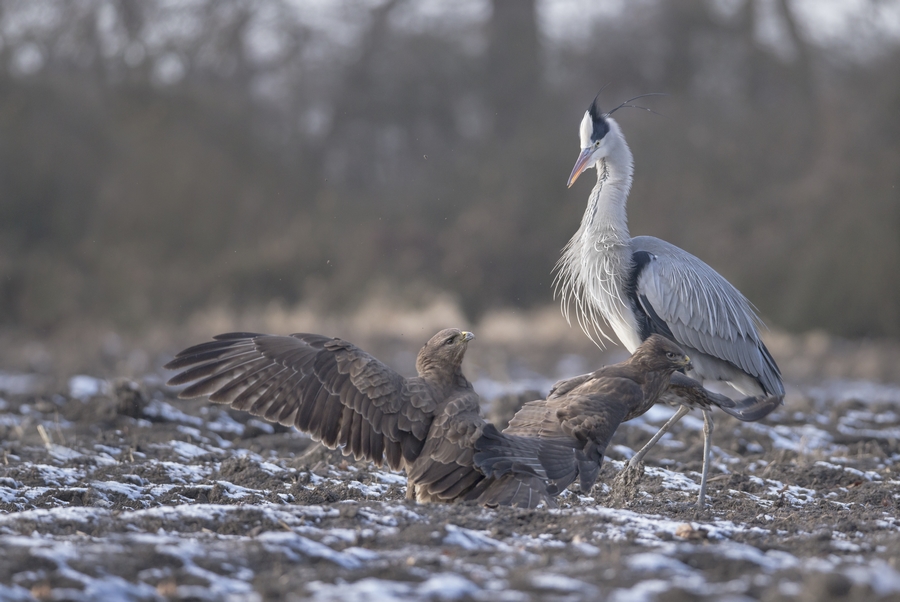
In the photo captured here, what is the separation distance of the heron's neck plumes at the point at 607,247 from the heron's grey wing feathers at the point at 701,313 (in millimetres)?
199

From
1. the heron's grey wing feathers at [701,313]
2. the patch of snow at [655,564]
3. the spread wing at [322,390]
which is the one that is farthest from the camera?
the heron's grey wing feathers at [701,313]

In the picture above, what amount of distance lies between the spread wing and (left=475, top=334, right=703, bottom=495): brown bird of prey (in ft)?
1.74

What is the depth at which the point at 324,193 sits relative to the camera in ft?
77.8

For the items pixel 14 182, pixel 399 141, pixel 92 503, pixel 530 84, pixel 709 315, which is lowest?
pixel 92 503

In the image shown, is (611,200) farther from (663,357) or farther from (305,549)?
(305,549)

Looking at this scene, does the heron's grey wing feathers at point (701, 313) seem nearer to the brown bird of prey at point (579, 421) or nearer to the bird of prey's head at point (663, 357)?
the brown bird of prey at point (579, 421)

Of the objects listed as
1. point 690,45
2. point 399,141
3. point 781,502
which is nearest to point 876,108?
point 690,45

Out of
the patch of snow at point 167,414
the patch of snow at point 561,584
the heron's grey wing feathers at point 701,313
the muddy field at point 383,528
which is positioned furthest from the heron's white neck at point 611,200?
the patch of snow at point 561,584

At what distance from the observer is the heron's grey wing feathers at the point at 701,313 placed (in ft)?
23.2

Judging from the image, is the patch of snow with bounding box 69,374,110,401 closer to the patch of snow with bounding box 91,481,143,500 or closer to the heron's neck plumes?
the patch of snow with bounding box 91,481,143,500

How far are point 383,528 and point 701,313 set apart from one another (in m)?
3.65

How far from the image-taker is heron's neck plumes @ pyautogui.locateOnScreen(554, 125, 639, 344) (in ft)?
23.7

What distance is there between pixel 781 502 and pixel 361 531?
2.82 m

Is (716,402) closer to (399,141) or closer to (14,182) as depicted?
(14,182)
